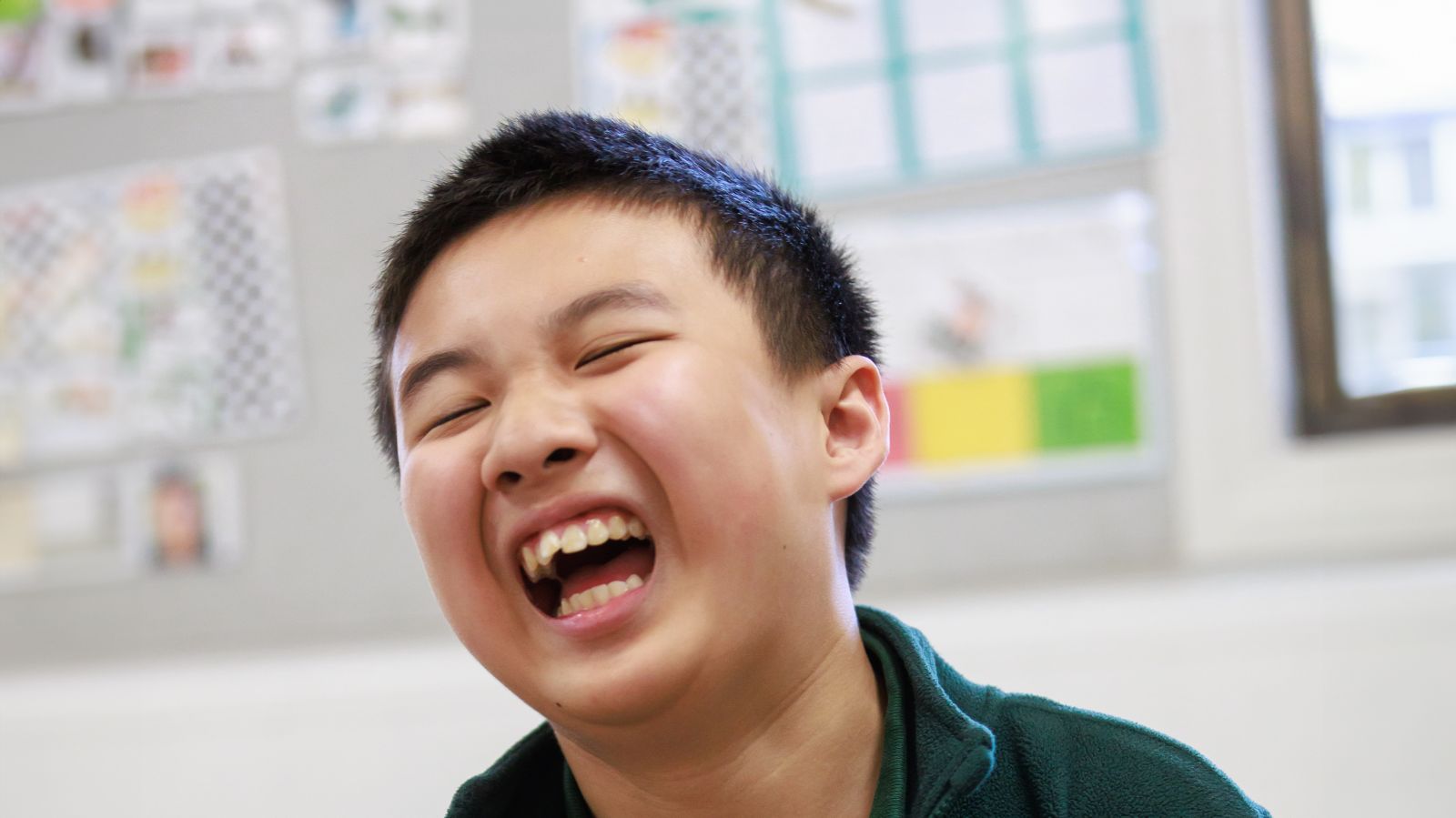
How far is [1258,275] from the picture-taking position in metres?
1.39

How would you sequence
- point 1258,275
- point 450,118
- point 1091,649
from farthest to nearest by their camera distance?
1. point 450,118
2. point 1258,275
3. point 1091,649

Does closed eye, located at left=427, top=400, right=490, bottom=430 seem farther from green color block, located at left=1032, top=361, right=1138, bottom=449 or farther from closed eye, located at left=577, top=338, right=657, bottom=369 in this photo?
green color block, located at left=1032, top=361, right=1138, bottom=449

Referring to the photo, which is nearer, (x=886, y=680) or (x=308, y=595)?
(x=886, y=680)

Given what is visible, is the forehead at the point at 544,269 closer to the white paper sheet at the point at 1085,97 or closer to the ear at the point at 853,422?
the ear at the point at 853,422

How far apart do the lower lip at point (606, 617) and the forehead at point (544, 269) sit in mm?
141

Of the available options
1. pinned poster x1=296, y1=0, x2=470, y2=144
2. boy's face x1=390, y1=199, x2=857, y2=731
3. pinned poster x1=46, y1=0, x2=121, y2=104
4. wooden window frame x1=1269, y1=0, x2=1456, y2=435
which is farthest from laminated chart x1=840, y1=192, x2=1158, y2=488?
pinned poster x1=46, y1=0, x2=121, y2=104

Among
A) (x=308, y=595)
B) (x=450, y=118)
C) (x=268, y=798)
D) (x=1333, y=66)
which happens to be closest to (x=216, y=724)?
(x=268, y=798)

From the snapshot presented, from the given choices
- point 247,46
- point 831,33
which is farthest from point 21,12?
point 831,33

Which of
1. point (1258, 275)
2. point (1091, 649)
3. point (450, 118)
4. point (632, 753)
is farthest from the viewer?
point (450, 118)

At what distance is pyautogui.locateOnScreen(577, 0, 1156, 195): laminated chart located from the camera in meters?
1.43

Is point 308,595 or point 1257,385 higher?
point 1257,385

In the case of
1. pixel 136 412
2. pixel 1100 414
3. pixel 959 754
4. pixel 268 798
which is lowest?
pixel 268 798

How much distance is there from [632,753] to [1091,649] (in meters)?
0.69

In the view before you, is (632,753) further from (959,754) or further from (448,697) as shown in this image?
(448,697)
